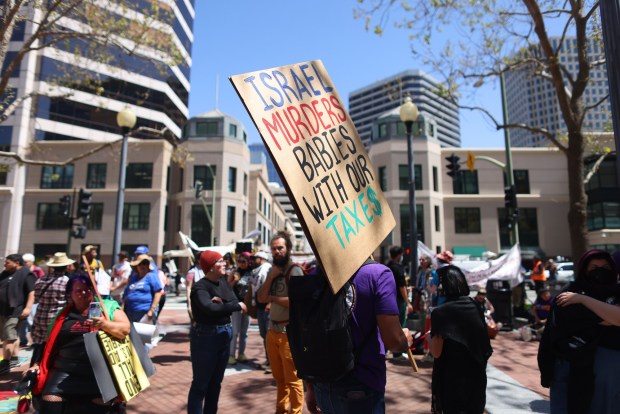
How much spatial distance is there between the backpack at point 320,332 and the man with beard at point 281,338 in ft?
6.75

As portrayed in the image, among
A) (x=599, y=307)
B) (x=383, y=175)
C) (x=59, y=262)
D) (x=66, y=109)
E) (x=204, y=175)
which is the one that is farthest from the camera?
(x=66, y=109)

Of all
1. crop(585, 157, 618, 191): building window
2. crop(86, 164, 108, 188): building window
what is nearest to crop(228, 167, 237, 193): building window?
crop(86, 164, 108, 188): building window

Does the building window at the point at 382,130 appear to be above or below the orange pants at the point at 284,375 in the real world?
above

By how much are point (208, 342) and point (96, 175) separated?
39873 millimetres

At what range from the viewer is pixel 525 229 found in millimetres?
40438

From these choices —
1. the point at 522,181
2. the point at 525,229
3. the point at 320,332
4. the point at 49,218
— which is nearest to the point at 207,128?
the point at 49,218

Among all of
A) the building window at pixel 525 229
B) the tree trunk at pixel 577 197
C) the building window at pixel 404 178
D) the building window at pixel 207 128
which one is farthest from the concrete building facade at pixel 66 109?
the building window at pixel 525 229

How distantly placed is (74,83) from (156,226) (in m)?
27.4

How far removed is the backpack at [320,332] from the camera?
2262mm

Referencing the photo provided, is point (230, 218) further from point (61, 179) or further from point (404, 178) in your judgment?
point (404, 178)

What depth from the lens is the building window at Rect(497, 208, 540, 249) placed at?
39.9 meters

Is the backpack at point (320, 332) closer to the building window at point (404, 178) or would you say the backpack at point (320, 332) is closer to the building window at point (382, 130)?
the building window at point (404, 178)

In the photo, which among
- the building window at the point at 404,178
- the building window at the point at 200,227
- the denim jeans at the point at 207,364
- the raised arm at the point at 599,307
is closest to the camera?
the raised arm at the point at 599,307

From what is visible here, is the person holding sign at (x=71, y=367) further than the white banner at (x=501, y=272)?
No
